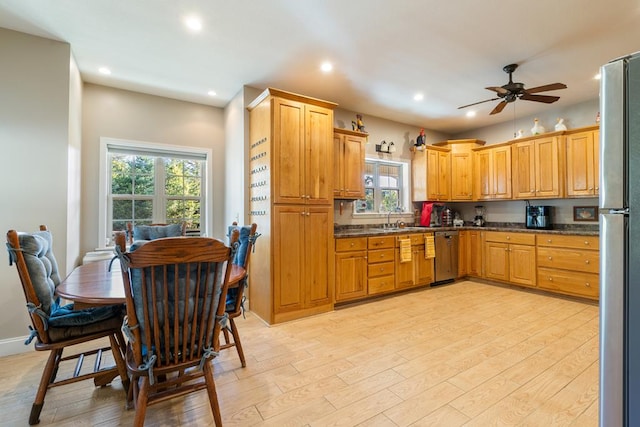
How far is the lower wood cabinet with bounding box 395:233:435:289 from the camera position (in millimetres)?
4320

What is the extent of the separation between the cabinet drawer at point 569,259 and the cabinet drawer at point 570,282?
7 centimetres

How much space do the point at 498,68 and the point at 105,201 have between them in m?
4.95

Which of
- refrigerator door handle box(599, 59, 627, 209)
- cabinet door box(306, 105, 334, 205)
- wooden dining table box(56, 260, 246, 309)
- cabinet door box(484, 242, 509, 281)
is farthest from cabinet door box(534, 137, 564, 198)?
wooden dining table box(56, 260, 246, 309)

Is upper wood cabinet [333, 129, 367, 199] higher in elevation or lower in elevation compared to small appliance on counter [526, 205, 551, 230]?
higher

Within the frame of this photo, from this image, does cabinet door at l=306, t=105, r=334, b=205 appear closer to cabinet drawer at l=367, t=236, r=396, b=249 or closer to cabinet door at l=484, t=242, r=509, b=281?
cabinet drawer at l=367, t=236, r=396, b=249

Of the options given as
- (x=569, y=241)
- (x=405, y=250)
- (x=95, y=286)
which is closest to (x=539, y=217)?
(x=569, y=241)

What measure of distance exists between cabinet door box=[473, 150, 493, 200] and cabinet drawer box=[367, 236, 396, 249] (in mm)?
2286

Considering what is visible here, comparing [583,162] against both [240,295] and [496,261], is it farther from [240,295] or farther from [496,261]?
[240,295]

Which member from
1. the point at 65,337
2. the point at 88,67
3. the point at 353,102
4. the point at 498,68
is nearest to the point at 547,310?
the point at 498,68

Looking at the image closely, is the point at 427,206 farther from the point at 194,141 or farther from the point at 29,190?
the point at 29,190

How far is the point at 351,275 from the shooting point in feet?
12.6

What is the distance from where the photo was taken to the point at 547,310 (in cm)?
363

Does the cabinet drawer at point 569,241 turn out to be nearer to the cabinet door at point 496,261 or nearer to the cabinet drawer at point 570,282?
the cabinet drawer at point 570,282

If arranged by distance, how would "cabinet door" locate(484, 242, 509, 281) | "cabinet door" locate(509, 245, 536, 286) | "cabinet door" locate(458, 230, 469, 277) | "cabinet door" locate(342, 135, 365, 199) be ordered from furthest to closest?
"cabinet door" locate(458, 230, 469, 277) → "cabinet door" locate(484, 242, 509, 281) → "cabinet door" locate(509, 245, 536, 286) → "cabinet door" locate(342, 135, 365, 199)
